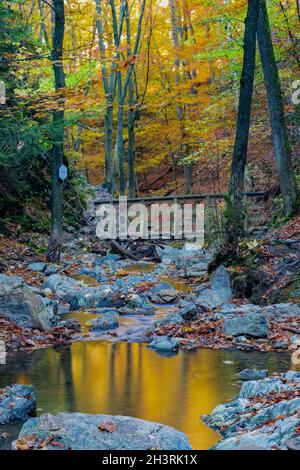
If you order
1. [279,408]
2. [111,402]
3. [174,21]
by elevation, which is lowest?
[111,402]

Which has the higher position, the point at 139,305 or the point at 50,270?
the point at 50,270

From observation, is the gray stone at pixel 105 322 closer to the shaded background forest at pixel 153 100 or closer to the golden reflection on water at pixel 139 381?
the golden reflection on water at pixel 139 381

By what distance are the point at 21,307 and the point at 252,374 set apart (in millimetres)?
3554

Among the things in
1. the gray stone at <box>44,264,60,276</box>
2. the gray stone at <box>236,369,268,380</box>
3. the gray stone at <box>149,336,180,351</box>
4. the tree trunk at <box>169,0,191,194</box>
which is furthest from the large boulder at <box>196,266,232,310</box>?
the tree trunk at <box>169,0,191,194</box>

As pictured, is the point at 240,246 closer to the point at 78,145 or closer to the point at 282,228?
the point at 282,228

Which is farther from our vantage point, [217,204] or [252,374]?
[217,204]

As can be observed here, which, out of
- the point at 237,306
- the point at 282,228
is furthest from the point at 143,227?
the point at 237,306

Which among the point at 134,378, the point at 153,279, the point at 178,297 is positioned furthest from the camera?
the point at 153,279

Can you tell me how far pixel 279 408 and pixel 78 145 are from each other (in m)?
31.2

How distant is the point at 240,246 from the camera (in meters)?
10.8

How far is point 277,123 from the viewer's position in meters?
12.5

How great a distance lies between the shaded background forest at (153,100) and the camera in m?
11.1

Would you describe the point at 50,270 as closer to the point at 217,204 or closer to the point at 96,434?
the point at 217,204

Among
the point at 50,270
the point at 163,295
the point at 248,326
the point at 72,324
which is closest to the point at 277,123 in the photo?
the point at 163,295
